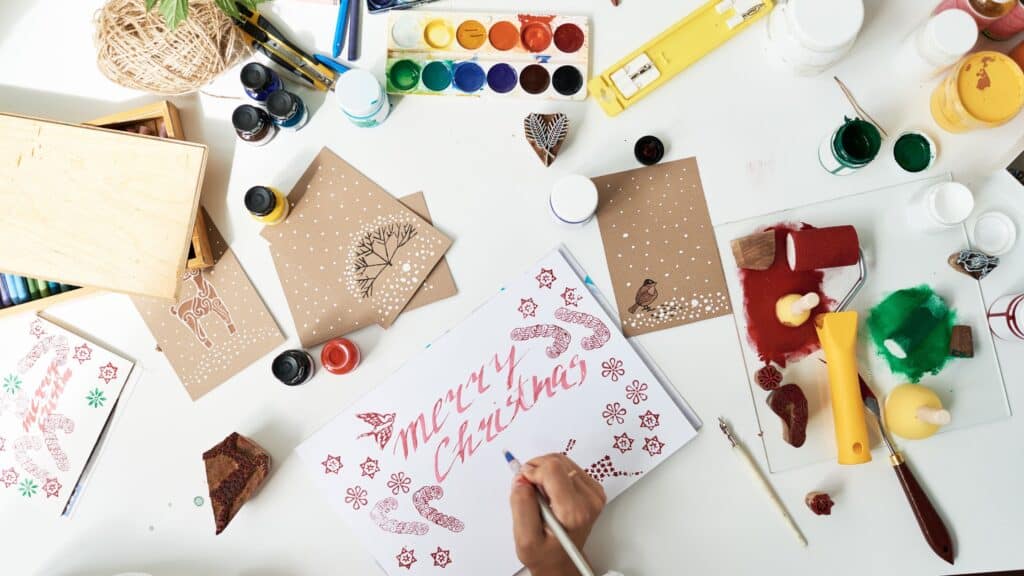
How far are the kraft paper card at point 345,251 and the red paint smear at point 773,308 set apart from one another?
1.46ft

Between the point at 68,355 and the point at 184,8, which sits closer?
the point at 184,8

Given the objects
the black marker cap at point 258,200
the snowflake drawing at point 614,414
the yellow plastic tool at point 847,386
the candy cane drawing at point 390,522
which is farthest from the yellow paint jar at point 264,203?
the yellow plastic tool at point 847,386

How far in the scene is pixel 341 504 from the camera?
0.91m

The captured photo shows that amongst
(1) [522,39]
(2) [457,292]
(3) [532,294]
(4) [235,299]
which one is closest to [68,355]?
(4) [235,299]

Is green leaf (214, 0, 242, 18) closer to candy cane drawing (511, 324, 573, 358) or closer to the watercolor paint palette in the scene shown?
the watercolor paint palette

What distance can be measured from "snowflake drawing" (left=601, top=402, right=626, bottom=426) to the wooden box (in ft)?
2.05

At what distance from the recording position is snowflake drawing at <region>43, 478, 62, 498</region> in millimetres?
939

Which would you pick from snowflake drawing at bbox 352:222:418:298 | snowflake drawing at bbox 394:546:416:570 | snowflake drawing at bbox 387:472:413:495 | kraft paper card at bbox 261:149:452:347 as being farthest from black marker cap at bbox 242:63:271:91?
snowflake drawing at bbox 394:546:416:570

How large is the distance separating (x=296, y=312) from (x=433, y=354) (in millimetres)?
214

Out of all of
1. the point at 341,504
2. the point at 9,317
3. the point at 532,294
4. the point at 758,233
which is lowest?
the point at 341,504

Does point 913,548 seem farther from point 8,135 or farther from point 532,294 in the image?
point 8,135

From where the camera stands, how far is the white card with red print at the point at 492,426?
88 centimetres

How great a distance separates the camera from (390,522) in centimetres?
89

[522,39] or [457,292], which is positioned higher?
[522,39]
